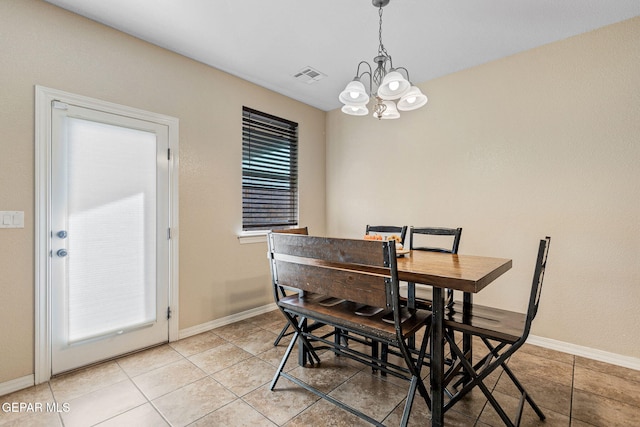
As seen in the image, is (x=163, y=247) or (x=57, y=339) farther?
(x=163, y=247)

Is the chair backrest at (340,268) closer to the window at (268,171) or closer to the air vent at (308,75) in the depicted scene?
the window at (268,171)

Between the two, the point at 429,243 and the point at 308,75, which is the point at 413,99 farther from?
the point at 429,243

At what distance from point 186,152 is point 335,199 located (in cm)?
205

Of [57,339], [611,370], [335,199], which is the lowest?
[611,370]

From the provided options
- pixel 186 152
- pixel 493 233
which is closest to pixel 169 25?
pixel 186 152

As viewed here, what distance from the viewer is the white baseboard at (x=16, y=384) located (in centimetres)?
193

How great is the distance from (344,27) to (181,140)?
5.69 ft

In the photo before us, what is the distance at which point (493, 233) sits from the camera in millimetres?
2902

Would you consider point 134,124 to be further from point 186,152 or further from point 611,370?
point 611,370

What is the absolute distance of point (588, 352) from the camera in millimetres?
2443

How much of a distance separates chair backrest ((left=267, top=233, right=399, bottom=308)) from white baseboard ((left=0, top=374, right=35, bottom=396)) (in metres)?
1.83

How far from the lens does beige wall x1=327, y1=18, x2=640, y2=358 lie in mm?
2326

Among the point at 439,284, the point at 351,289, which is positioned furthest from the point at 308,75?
the point at 439,284

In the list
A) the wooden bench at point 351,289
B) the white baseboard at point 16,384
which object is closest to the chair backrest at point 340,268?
the wooden bench at point 351,289
